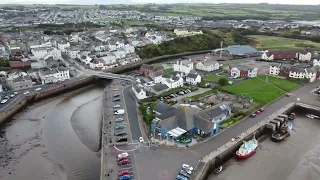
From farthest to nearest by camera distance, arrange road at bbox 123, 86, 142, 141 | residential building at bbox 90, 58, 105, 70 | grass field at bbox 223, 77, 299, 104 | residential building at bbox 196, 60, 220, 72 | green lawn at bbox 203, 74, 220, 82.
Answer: residential building at bbox 90, 58, 105, 70, residential building at bbox 196, 60, 220, 72, green lawn at bbox 203, 74, 220, 82, grass field at bbox 223, 77, 299, 104, road at bbox 123, 86, 142, 141

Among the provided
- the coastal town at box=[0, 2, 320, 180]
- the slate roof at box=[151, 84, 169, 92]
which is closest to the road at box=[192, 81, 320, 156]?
the coastal town at box=[0, 2, 320, 180]

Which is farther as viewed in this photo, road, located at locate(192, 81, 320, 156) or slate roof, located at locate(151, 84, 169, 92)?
slate roof, located at locate(151, 84, 169, 92)

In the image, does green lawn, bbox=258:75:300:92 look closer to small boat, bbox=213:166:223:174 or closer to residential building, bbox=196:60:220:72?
residential building, bbox=196:60:220:72

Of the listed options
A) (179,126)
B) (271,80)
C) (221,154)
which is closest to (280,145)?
(221,154)

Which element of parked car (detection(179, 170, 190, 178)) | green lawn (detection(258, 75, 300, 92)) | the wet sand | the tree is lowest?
the wet sand

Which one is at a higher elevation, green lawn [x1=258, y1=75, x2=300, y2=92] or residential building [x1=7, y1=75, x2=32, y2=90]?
residential building [x1=7, y1=75, x2=32, y2=90]

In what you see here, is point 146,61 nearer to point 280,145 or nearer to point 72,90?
point 72,90

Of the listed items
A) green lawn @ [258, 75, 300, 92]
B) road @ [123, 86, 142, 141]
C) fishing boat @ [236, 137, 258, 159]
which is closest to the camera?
fishing boat @ [236, 137, 258, 159]

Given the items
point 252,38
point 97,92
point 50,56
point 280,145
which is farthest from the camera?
point 252,38
